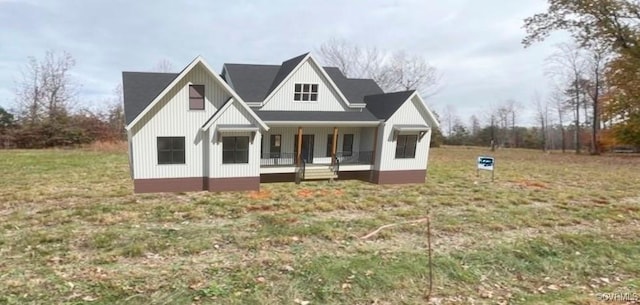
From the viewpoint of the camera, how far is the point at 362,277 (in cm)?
589

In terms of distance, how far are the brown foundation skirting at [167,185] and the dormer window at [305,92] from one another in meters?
5.77

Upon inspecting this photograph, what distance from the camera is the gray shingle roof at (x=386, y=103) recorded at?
643 inches

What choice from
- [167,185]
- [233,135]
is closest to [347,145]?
[233,135]

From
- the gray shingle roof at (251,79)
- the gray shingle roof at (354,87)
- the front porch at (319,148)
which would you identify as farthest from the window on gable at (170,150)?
the gray shingle roof at (354,87)

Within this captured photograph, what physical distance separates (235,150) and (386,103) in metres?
7.29

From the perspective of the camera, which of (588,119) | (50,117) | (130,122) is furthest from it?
(588,119)

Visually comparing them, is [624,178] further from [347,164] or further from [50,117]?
[50,117]

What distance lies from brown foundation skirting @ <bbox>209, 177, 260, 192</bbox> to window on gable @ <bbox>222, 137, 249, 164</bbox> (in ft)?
2.19

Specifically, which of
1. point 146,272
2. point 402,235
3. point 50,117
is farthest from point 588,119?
point 50,117

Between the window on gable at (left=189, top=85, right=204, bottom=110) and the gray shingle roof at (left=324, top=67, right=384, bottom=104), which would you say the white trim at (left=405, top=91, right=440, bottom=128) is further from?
the window on gable at (left=189, top=85, right=204, bottom=110)

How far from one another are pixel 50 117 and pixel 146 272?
3473 centimetres

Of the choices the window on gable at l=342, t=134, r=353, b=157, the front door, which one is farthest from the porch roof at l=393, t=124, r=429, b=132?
the front door

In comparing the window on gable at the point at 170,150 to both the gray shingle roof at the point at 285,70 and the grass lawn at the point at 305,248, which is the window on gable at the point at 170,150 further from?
the gray shingle roof at the point at 285,70

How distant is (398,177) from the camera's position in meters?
16.8
